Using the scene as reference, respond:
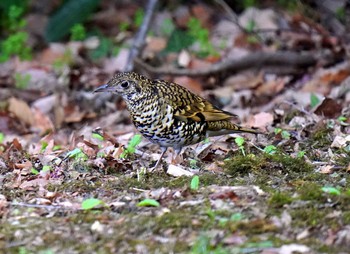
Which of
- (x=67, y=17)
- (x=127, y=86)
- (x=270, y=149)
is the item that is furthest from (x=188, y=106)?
(x=67, y=17)

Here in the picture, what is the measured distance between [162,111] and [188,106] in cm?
32

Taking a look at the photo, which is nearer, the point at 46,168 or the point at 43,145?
the point at 46,168

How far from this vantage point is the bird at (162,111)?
6414 mm

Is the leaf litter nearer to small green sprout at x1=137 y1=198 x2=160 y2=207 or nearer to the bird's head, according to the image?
small green sprout at x1=137 y1=198 x2=160 y2=207

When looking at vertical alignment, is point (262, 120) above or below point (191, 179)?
below

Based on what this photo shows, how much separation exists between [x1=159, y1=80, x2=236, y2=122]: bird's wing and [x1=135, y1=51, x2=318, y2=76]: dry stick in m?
3.92

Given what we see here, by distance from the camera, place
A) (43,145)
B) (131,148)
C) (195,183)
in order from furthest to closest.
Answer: (43,145)
(131,148)
(195,183)

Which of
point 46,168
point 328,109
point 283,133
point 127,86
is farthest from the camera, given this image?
point 328,109

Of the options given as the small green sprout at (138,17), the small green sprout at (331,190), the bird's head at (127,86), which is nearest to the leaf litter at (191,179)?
the small green sprout at (331,190)

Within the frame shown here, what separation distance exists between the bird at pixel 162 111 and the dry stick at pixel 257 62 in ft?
13.3

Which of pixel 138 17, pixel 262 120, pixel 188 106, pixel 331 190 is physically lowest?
pixel 262 120

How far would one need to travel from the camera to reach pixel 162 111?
6469 millimetres

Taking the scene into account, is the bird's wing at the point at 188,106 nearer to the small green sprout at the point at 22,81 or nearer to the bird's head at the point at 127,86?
the bird's head at the point at 127,86

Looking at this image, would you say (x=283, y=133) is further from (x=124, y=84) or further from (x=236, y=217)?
(x=236, y=217)
